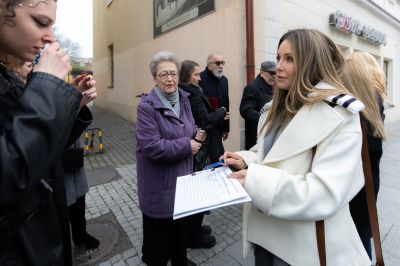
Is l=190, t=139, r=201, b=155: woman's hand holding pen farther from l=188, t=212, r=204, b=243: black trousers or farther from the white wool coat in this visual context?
l=188, t=212, r=204, b=243: black trousers

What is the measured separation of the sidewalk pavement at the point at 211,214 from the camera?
106 inches

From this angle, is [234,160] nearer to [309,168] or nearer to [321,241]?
[309,168]

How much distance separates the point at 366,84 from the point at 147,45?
8544 millimetres

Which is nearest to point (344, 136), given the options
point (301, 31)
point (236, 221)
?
point (301, 31)

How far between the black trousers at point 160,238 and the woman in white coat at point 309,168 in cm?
95

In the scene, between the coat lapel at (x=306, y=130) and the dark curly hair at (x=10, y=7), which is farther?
the coat lapel at (x=306, y=130)

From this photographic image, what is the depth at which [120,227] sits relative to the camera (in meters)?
3.31

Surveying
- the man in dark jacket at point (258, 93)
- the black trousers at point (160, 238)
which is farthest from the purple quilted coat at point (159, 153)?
the man in dark jacket at point (258, 93)

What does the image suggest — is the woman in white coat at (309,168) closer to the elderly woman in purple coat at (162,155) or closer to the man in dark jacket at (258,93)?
the elderly woman in purple coat at (162,155)

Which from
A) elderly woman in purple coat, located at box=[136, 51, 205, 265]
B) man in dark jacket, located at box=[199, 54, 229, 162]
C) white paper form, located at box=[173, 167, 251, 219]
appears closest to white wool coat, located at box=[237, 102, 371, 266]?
white paper form, located at box=[173, 167, 251, 219]

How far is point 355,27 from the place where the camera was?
25.8ft

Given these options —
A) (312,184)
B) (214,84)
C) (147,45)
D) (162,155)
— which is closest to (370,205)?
(312,184)

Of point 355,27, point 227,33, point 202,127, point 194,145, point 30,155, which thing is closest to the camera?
point 30,155

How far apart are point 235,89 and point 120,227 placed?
3424mm
